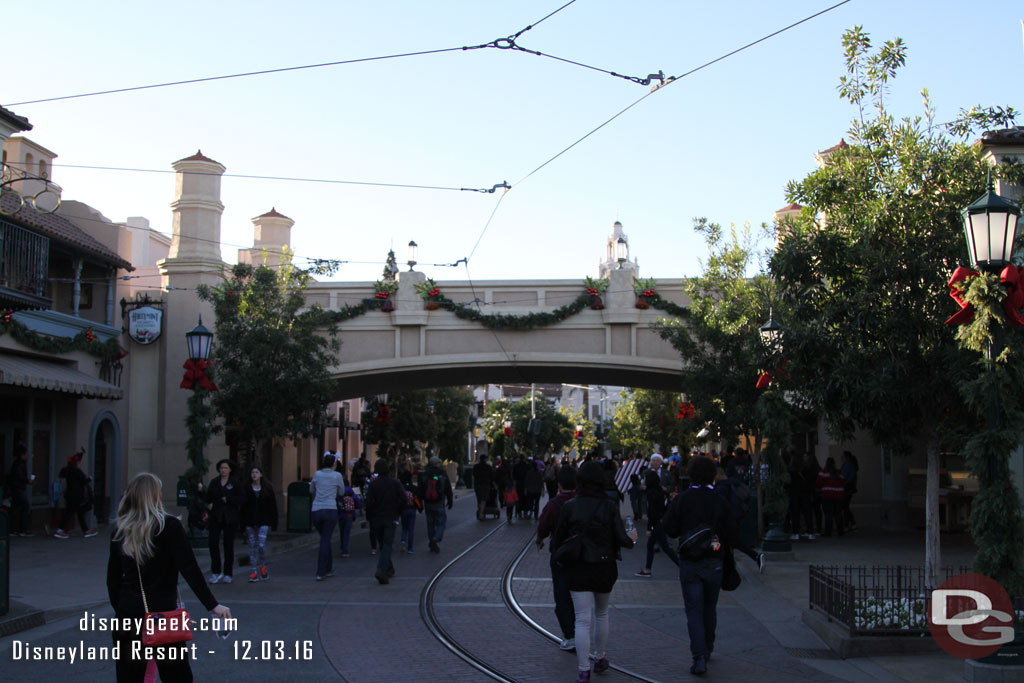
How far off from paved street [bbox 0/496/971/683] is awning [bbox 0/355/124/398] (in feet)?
9.80

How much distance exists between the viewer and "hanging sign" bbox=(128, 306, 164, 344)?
79.7ft

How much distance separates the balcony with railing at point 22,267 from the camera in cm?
1539

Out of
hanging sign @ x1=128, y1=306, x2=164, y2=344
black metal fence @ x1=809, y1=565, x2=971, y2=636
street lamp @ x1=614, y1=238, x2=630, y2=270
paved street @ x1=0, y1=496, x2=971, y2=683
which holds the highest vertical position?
street lamp @ x1=614, y1=238, x2=630, y2=270

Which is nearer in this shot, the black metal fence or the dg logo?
the dg logo

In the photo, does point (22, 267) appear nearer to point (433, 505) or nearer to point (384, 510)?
point (384, 510)

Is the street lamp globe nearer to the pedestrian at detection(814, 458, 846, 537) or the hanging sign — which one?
the hanging sign

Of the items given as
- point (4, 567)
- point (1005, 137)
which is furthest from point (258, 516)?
point (1005, 137)

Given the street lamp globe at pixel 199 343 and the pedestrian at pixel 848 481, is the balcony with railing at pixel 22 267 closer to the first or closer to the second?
the street lamp globe at pixel 199 343

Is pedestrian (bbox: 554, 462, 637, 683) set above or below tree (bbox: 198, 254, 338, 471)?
below

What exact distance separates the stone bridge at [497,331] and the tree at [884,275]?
49.9 feet

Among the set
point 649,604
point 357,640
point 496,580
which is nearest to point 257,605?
point 357,640

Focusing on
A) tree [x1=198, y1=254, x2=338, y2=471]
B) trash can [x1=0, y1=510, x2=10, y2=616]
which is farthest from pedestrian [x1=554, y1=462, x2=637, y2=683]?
tree [x1=198, y1=254, x2=338, y2=471]

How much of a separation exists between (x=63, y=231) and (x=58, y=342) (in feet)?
8.33

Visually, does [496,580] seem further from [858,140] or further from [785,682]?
[858,140]
